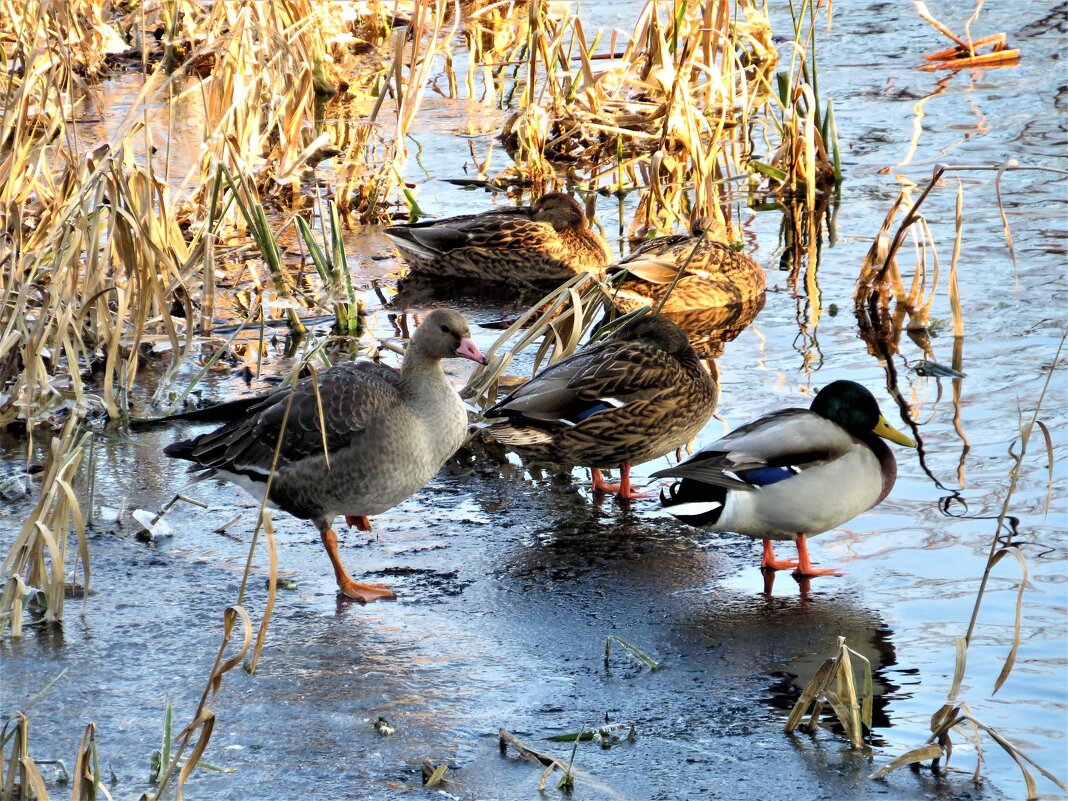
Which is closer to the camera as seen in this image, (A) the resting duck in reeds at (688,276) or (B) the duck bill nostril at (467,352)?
(B) the duck bill nostril at (467,352)

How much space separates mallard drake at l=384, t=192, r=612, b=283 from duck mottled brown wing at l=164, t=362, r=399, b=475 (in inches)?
142

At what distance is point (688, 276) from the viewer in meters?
8.48

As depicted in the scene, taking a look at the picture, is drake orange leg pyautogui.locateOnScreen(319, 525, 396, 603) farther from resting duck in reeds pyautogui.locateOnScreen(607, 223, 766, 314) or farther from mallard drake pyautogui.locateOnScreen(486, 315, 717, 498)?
resting duck in reeds pyautogui.locateOnScreen(607, 223, 766, 314)

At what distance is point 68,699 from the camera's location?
434cm

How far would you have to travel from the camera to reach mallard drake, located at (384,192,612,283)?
905 centimetres

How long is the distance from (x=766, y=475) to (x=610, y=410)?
36.1 inches

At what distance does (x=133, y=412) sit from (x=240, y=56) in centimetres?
261

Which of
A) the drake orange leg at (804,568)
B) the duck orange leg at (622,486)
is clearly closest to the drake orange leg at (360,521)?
the duck orange leg at (622,486)

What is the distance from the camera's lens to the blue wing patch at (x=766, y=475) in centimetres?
518

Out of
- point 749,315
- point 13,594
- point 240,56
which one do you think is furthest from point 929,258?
point 13,594

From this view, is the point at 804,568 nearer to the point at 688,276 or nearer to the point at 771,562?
the point at 771,562

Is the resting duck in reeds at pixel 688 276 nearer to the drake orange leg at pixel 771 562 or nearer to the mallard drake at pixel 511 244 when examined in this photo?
the mallard drake at pixel 511 244

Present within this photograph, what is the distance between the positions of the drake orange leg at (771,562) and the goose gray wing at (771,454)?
0.30m

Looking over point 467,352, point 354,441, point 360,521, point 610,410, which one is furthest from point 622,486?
point 354,441
